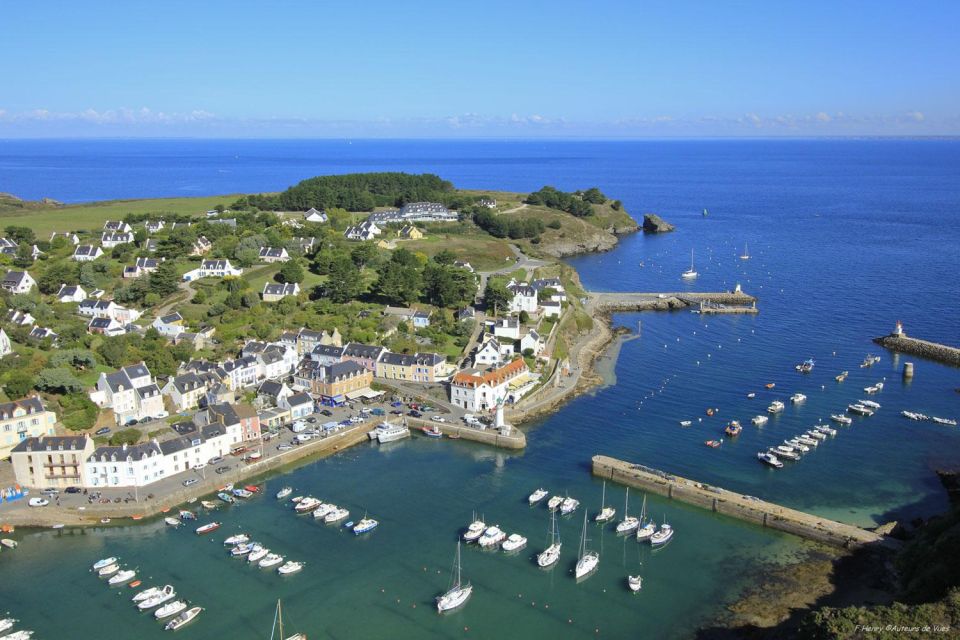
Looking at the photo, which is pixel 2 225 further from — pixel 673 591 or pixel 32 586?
pixel 673 591

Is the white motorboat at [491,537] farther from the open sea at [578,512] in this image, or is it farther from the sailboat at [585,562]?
the sailboat at [585,562]

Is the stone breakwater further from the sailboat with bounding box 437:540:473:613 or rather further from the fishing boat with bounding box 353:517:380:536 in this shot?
the fishing boat with bounding box 353:517:380:536

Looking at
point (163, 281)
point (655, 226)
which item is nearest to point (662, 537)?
point (163, 281)

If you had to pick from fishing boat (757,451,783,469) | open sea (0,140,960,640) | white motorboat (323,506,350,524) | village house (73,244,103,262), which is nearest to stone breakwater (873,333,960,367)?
open sea (0,140,960,640)

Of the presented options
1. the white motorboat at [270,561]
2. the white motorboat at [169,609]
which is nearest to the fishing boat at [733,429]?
the white motorboat at [270,561]

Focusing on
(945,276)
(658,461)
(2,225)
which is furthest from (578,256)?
(2,225)

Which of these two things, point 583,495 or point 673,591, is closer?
point 673,591
